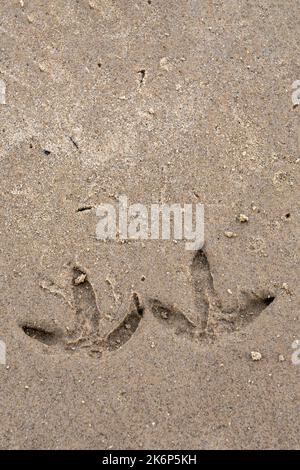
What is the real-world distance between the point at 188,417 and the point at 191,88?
116cm

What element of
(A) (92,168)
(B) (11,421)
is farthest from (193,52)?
(B) (11,421)

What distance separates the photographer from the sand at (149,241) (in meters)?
2.07

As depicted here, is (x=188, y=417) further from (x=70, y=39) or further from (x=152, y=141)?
(x=70, y=39)

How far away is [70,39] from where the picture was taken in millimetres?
2254

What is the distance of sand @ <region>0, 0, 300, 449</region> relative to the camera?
6.80 feet
